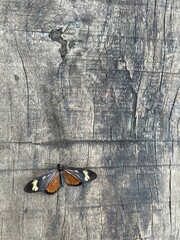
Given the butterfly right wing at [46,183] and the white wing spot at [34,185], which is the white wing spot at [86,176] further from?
the white wing spot at [34,185]

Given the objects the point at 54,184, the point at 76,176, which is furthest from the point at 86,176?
the point at 54,184

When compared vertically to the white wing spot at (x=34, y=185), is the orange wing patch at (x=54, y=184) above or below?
below

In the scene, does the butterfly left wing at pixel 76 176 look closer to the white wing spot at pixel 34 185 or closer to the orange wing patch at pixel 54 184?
the orange wing patch at pixel 54 184

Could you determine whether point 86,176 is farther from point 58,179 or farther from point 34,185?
point 34,185

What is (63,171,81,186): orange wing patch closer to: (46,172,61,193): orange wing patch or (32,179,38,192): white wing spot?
(46,172,61,193): orange wing patch

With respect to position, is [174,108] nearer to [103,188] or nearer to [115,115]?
[115,115]

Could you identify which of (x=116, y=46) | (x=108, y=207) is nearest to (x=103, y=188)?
(x=108, y=207)

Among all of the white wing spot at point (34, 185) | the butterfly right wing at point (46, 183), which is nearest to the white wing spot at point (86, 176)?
the butterfly right wing at point (46, 183)
